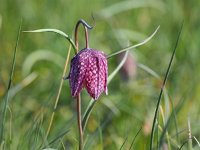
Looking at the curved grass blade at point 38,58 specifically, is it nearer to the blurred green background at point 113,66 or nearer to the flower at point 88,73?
the blurred green background at point 113,66

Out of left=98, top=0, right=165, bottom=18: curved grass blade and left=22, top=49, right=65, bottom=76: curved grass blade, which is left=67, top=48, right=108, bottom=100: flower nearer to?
left=22, top=49, right=65, bottom=76: curved grass blade

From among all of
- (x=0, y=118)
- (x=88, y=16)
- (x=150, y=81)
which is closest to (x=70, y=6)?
(x=88, y=16)

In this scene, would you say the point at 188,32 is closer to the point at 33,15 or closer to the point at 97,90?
the point at 33,15

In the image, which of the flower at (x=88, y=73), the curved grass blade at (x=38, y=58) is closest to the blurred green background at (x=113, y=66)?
the curved grass blade at (x=38, y=58)

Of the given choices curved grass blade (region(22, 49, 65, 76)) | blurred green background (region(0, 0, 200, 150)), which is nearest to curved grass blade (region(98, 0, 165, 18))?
blurred green background (region(0, 0, 200, 150))

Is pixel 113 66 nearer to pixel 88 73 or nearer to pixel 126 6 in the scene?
pixel 126 6
